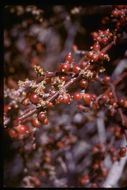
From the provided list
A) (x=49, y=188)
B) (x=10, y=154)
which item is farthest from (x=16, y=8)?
(x=49, y=188)

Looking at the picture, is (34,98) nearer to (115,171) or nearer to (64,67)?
(64,67)

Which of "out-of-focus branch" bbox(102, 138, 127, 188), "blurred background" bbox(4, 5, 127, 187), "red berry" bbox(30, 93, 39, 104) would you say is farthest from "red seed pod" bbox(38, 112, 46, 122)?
"blurred background" bbox(4, 5, 127, 187)

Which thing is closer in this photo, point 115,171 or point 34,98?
point 34,98

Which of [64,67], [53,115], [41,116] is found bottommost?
[41,116]

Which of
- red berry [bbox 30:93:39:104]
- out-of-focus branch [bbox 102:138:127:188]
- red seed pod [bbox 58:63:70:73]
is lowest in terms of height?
out-of-focus branch [bbox 102:138:127:188]

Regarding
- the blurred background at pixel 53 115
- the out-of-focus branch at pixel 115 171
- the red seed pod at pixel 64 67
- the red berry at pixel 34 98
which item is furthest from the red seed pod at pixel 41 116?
the blurred background at pixel 53 115

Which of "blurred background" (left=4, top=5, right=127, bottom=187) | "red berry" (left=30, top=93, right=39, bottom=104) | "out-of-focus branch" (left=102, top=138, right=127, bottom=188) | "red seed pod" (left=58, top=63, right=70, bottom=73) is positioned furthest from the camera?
"blurred background" (left=4, top=5, right=127, bottom=187)

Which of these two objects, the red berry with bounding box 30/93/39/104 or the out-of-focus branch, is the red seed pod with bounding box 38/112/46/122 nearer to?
the red berry with bounding box 30/93/39/104

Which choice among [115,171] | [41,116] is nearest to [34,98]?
[41,116]

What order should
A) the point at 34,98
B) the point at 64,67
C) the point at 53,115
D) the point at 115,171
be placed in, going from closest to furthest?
the point at 34,98
the point at 64,67
the point at 115,171
the point at 53,115

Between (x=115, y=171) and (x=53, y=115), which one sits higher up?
(x=53, y=115)

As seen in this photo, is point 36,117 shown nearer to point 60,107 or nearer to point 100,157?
point 100,157

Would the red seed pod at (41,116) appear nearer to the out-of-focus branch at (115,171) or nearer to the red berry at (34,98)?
the red berry at (34,98)
